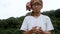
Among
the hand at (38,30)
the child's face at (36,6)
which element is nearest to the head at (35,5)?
the child's face at (36,6)

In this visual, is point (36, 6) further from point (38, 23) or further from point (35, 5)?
point (38, 23)

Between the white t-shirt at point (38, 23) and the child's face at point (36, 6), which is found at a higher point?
the child's face at point (36, 6)

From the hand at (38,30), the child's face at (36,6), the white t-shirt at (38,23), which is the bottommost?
the hand at (38,30)

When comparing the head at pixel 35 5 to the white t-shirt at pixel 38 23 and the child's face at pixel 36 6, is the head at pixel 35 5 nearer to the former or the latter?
the child's face at pixel 36 6

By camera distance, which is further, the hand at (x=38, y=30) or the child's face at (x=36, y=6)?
the child's face at (x=36, y=6)

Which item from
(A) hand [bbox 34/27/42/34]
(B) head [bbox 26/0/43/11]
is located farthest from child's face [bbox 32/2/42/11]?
(A) hand [bbox 34/27/42/34]

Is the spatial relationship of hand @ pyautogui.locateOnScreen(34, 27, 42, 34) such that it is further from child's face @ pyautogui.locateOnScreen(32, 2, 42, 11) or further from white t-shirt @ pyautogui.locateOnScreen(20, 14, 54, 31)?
child's face @ pyautogui.locateOnScreen(32, 2, 42, 11)

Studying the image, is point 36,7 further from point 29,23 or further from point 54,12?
point 54,12

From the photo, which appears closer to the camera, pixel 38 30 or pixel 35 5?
pixel 38 30

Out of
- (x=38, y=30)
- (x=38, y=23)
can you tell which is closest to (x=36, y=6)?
(x=38, y=23)

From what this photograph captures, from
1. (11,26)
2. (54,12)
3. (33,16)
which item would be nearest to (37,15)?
(33,16)

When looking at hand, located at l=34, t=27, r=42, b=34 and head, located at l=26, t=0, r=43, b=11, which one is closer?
hand, located at l=34, t=27, r=42, b=34

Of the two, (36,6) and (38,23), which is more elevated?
(36,6)

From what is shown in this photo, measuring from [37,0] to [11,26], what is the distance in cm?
1827
